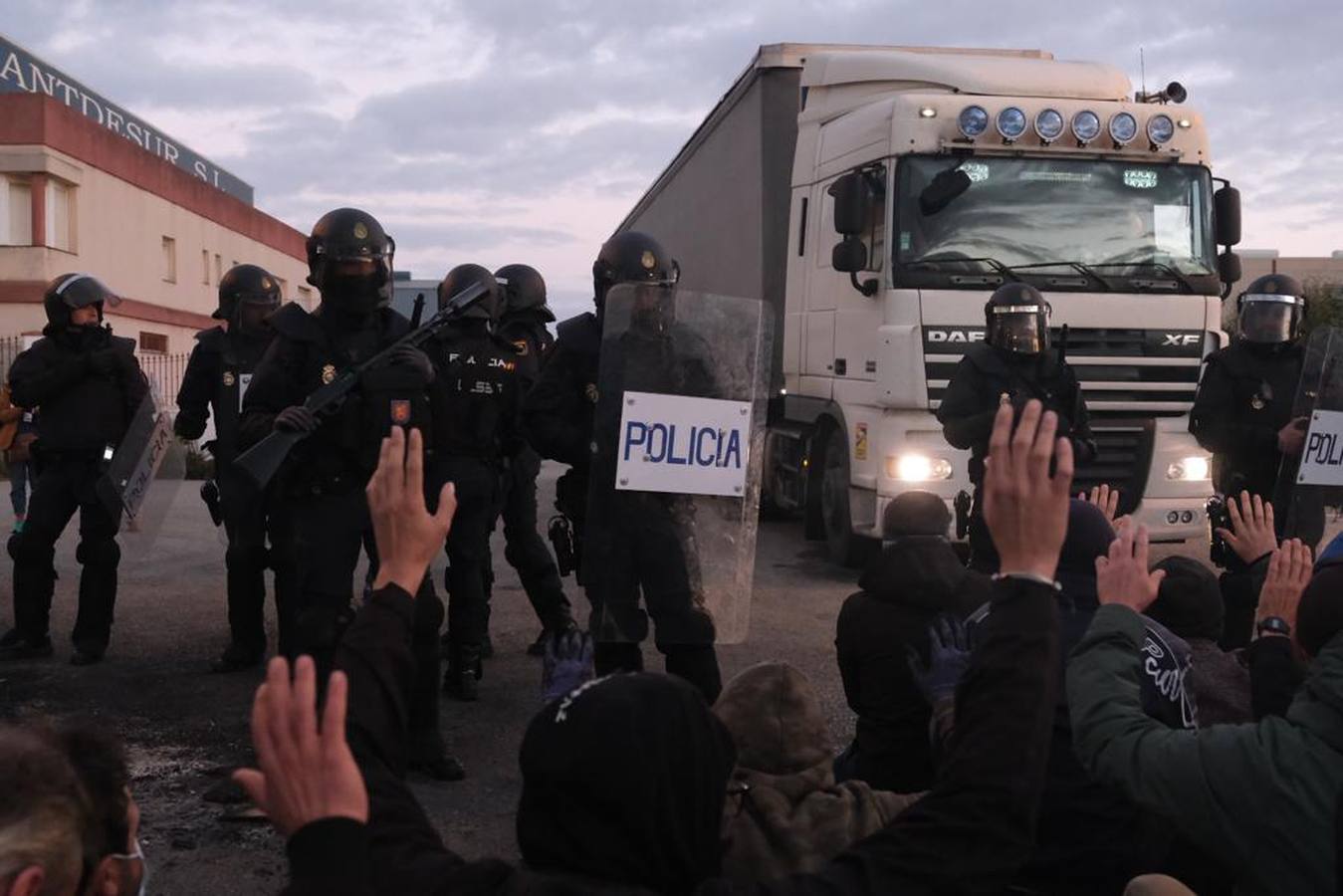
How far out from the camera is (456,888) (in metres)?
1.66

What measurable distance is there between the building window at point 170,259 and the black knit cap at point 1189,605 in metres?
32.3

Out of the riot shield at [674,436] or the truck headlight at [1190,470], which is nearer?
the riot shield at [674,436]

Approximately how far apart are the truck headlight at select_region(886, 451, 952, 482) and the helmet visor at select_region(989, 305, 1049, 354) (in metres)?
2.08

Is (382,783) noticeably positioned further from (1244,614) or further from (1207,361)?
(1207,361)

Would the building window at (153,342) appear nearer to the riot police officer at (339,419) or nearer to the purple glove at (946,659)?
the riot police officer at (339,419)

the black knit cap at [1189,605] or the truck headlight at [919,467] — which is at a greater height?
the truck headlight at [919,467]

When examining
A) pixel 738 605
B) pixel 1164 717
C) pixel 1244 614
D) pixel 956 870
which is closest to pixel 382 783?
pixel 956 870

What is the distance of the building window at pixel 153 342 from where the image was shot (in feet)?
98.6

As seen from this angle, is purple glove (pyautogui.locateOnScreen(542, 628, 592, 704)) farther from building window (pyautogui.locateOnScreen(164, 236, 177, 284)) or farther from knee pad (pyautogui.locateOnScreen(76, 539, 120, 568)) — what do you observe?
building window (pyautogui.locateOnScreen(164, 236, 177, 284))

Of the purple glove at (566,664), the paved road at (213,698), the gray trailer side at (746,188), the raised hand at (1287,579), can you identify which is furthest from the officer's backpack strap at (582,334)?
the gray trailer side at (746,188)

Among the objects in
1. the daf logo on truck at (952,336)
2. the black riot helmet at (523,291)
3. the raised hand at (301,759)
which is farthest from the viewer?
the daf logo on truck at (952,336)

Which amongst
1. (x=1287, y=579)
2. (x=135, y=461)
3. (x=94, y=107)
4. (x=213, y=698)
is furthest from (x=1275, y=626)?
(x=94, y=107)

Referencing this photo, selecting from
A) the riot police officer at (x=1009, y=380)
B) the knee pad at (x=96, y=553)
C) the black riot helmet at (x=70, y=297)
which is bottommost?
the knee pad at (x=96, y=553)

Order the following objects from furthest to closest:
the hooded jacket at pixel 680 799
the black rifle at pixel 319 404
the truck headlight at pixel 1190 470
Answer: the truck headlight at pixel 1190 470, the black rifle at pixel 319 404, the hooded jacket at pixel 680 799
